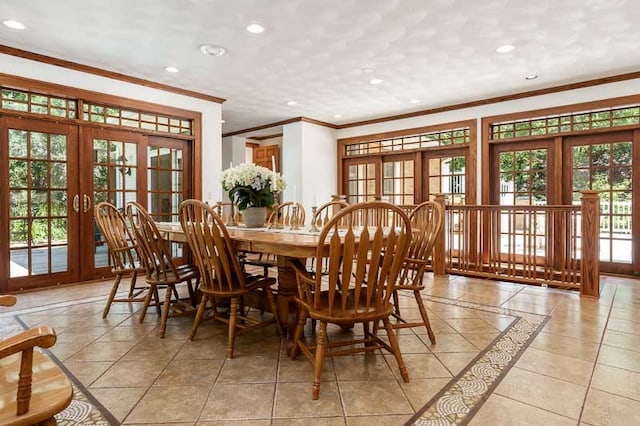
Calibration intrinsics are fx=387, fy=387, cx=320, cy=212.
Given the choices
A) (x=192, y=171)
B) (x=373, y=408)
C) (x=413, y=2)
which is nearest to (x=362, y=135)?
(x=192, y=171)

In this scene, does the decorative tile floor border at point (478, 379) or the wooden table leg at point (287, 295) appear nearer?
the decorative tile floor border at point (478, 379)

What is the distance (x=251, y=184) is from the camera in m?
3.04

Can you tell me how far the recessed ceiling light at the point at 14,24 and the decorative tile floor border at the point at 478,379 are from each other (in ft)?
14.0

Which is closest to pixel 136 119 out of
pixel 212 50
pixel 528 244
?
pixel 212 50

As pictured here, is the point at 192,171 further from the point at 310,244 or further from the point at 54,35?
the point at 310,244

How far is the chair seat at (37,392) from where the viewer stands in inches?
38.8

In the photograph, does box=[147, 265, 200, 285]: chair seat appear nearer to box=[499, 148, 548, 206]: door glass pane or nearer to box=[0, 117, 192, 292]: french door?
box=[0, 117, 192, 292]: french door

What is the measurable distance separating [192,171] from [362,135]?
331 centimetres

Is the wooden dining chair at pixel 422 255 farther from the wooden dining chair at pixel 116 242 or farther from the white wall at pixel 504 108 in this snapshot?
the white wall at pixel 504 108

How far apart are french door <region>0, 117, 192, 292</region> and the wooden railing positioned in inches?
153

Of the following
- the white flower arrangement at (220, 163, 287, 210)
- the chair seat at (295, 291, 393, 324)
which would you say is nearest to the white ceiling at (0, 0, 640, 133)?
the white flower arrangement at (220, 163, 287, 210)

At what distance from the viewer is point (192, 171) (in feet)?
18.2

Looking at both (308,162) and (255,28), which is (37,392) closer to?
(255,28)

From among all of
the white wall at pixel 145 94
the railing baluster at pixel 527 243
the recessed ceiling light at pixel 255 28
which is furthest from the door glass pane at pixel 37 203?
the railing baluster at pixel 527 243
